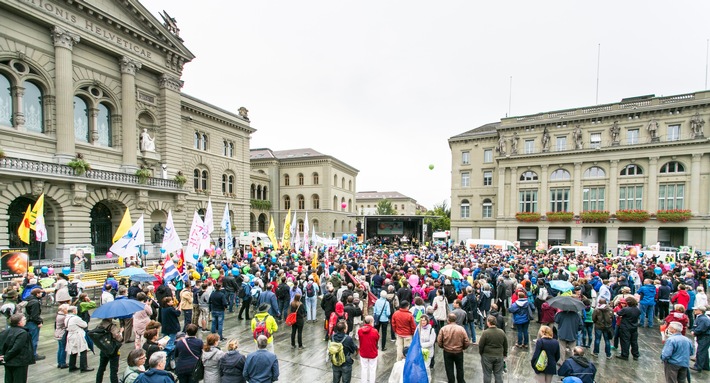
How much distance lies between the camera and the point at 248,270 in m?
15.2

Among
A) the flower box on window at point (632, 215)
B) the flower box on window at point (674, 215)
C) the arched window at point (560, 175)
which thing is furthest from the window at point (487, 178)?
the flower box on window at point (674, 215)

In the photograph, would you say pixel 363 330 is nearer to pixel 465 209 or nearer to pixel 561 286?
pixel 561 286

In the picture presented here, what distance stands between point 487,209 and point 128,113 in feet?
143

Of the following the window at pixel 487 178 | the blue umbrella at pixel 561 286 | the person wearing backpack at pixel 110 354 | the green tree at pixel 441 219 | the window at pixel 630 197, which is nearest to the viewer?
the person wearing backpack at pixel 110 354

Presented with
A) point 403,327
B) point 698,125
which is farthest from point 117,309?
point 698,125

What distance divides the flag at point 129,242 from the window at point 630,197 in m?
47.4

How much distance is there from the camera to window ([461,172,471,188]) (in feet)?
162

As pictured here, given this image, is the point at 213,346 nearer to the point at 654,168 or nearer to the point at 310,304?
the point at 310,304

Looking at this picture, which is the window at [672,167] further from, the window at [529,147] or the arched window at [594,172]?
the window at [529,147]

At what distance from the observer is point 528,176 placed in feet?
146

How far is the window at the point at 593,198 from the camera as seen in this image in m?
40.3

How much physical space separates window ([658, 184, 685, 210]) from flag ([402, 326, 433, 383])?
150 ft

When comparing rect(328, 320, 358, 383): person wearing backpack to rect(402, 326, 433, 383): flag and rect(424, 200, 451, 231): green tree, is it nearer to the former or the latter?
rect(402, 326, 433, 383): flag

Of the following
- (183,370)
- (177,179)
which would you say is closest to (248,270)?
(183,370)
